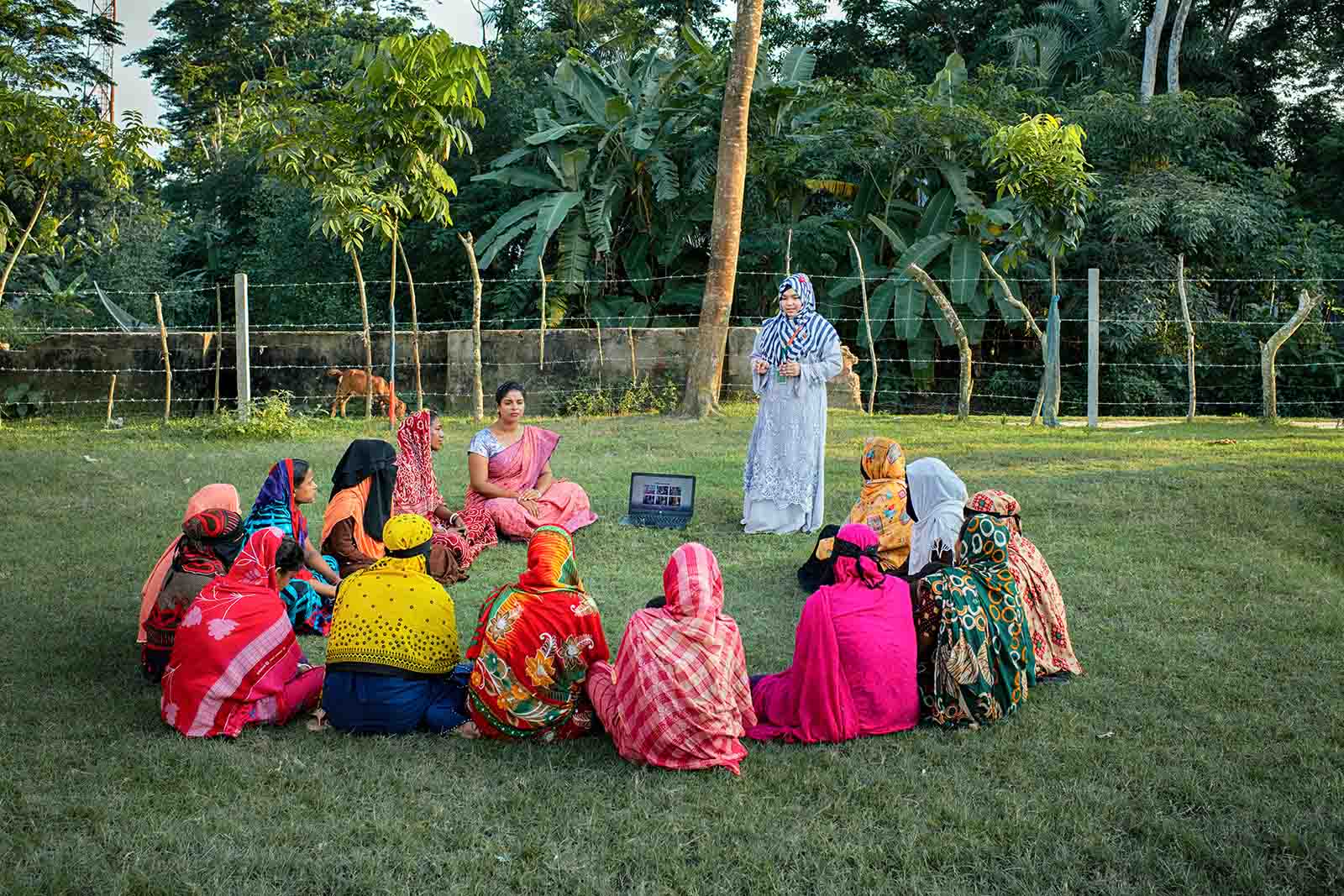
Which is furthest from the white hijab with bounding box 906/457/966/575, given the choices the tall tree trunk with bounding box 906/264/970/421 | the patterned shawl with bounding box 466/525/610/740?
the tall tree trunk with bounding box 906/264/970/421

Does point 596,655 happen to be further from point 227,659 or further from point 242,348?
point 242,348

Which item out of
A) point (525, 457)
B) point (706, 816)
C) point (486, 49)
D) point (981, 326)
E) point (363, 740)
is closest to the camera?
point (706, 816)

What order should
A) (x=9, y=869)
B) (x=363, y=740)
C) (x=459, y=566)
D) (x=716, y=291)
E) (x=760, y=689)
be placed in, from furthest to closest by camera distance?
1. (x=716, y=291)
2. (x=459, y=566)
3. (x=760, y=689)
4. (x=363, y=740)
5. (x=9, y=869)

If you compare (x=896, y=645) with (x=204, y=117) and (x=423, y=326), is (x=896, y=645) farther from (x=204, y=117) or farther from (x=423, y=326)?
(x=204, y=117)

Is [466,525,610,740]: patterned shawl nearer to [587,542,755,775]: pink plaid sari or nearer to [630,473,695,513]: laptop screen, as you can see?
[587,542,755,775]: pink plaid sari

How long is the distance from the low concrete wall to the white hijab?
8.36 m

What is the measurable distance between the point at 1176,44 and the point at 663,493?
17.2 meters

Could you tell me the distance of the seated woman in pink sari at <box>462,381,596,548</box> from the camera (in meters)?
7.63

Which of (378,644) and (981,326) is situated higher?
(981,326)

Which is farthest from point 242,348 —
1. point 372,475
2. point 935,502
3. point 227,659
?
point 935,502

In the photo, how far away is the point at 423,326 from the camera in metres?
18.5

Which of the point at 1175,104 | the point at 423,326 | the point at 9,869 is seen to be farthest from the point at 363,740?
the point at 1175,104

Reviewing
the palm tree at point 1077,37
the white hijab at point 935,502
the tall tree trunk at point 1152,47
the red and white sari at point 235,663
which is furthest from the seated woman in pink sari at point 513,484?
the tall tree trunk at point 1152,47

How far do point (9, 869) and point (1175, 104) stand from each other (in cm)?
1742
